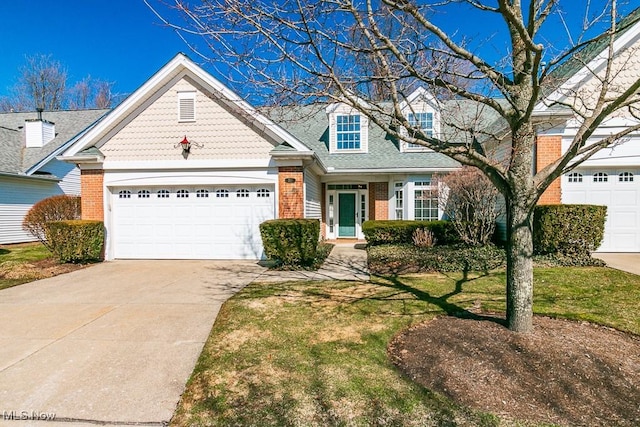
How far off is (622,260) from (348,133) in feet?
32.3

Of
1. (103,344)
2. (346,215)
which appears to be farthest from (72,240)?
(346,215)

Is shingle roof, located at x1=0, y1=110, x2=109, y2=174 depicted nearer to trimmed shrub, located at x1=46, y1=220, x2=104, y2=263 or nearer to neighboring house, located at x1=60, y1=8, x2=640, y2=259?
trimmed shrub, located at x1=46, y1=220, x2=104, y2=263

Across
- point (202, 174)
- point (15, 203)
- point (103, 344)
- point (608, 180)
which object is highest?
point (202, 174)

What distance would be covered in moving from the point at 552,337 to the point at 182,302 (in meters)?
5.59

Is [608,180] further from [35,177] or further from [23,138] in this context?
[23,138]

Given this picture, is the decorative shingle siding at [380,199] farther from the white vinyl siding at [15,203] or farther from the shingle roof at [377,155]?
the white vinyl siding at [15,203]

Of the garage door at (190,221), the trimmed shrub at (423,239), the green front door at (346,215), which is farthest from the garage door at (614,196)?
the garage door at (190,221)

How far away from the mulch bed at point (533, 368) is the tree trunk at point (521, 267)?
204 millimetres

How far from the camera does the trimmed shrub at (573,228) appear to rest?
9.05m

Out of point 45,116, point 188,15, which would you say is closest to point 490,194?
point 188,15

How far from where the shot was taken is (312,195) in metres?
13.1

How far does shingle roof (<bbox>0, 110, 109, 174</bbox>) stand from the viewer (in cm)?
1630

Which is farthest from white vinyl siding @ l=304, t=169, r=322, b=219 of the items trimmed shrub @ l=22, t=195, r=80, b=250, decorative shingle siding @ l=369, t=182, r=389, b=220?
trimmed shrub @ l=22, t=195, r=80, b=250

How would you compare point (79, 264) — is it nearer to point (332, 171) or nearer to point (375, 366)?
point (332, 171)
